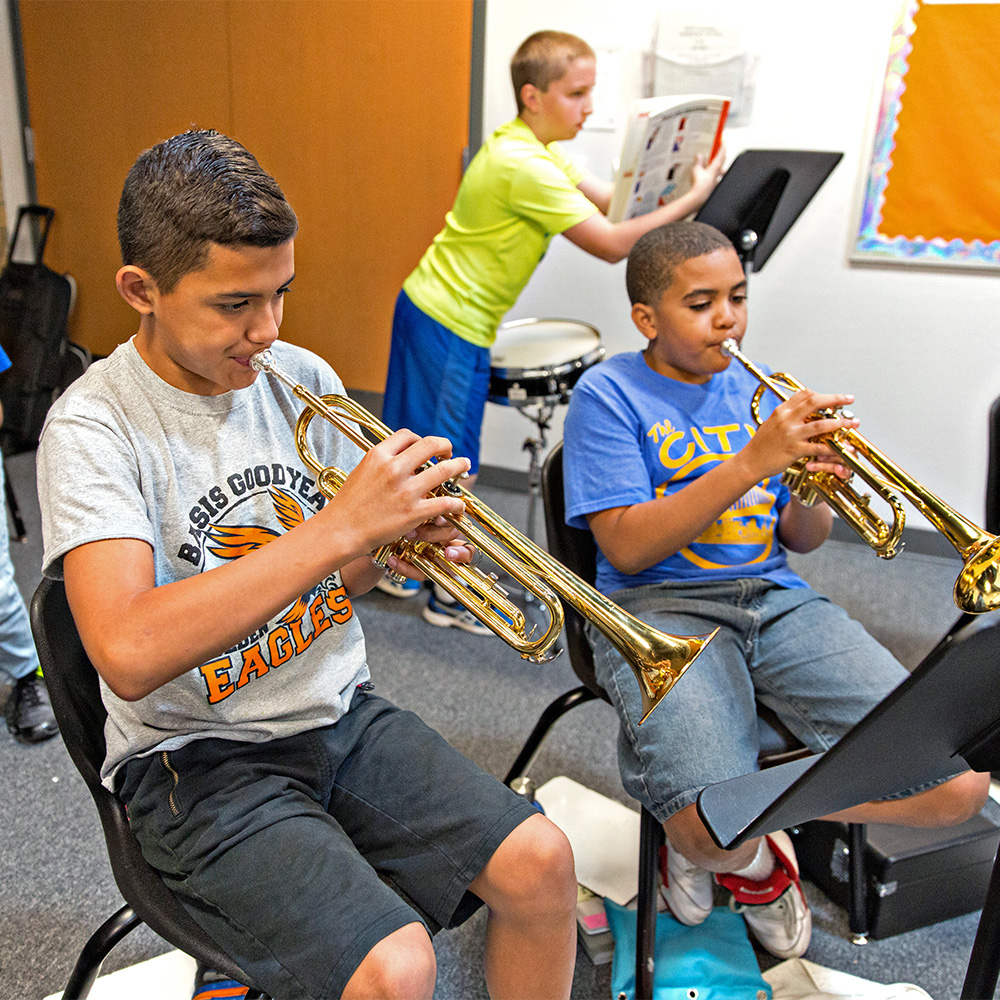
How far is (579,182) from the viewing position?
9.64ft

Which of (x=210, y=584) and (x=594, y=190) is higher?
(x=594, y=190)

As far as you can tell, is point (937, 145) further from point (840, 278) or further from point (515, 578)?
point (515, 578)

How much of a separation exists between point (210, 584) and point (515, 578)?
40cm

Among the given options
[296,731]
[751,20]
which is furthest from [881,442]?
[296,731]

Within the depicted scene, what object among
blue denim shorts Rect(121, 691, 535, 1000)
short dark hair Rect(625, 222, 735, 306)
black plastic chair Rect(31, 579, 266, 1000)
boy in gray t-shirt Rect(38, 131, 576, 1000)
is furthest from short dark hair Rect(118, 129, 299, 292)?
short dark hair Rect(625, 222, 735, 306)

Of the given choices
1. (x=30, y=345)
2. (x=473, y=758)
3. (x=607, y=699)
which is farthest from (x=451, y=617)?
(x=30, y=345)

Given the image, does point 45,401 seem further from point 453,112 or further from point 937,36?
point 937,36

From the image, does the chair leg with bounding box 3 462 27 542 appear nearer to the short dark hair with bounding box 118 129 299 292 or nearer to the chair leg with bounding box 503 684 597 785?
the chair leg with bounding box 503 684 597 785

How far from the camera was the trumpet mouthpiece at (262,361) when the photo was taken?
44.3 inches

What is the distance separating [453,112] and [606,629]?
2966 millimetres

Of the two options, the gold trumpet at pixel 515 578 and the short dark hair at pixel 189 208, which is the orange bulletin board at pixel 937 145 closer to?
the gold trumpet at pixel 515 578

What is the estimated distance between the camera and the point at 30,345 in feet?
13.0

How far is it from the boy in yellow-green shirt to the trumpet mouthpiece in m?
1.56

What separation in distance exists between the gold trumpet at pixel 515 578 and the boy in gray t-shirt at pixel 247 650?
0.04m
